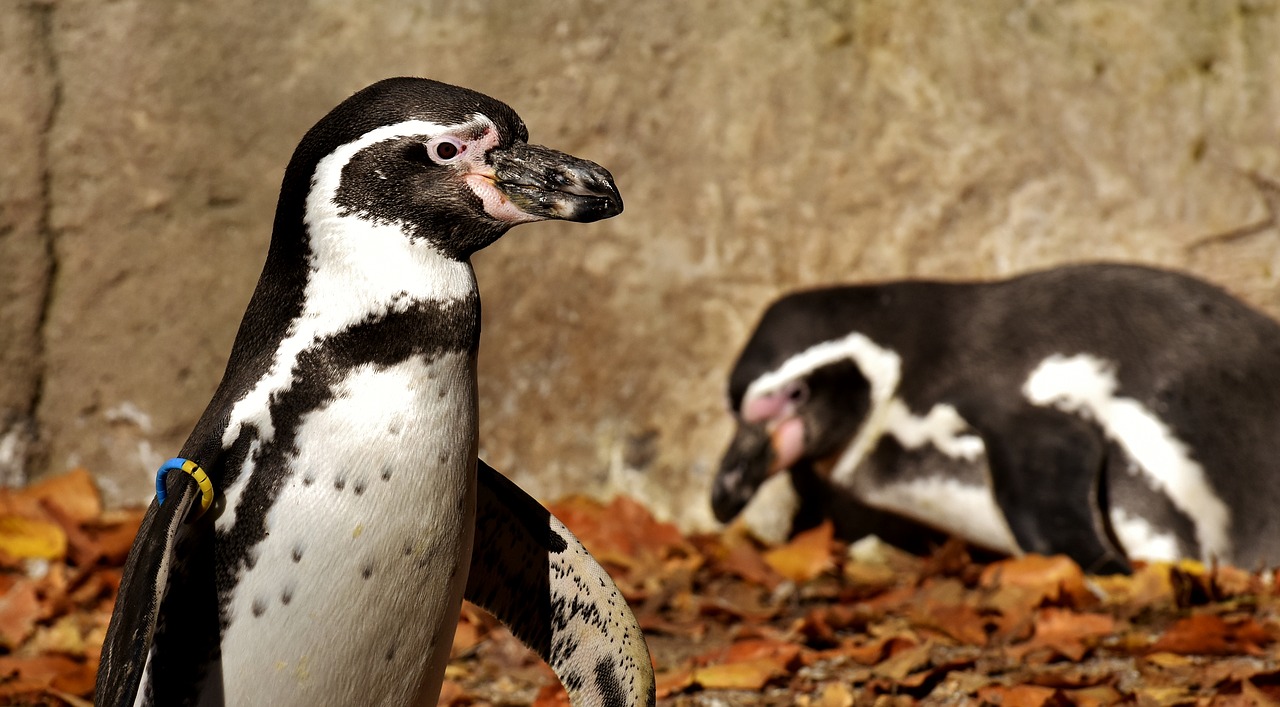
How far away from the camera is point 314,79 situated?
3781 mm

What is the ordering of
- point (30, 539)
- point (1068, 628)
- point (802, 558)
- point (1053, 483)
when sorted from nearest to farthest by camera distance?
point (1068, 628) → point (30, 539) → point (1053, 483) → point (802, 558)

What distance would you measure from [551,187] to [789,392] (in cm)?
220

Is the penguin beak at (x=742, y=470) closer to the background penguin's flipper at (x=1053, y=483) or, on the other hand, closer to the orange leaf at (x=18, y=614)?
the background penguin's flipper at (x=1053, y=483)

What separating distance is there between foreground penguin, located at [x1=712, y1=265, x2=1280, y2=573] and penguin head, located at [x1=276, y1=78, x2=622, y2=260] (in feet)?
6.77

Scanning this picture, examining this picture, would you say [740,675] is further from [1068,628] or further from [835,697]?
[1068,628]

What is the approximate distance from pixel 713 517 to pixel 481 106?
2445mm

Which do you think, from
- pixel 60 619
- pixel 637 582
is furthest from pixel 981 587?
pixel 60 619

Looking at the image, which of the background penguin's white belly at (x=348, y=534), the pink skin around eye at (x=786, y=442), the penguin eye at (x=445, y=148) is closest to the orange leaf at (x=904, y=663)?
the background penguin's white belly at (x=348, y=534)

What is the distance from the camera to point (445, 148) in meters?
1.82

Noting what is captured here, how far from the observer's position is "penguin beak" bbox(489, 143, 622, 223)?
5.99 ft

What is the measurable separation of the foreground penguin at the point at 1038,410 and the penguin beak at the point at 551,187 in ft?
6.65

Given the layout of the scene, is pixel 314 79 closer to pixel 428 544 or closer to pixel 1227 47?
pixel 428 544

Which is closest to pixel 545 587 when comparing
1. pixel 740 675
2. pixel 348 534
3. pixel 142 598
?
pixel 348 534

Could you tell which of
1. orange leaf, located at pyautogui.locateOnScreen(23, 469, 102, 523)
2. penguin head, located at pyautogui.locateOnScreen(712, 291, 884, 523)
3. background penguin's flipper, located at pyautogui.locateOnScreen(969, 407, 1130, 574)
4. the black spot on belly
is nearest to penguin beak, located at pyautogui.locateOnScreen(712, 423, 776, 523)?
penguin head, located at pyautogui.locateOnScreen(712, 291, 884, 523)
